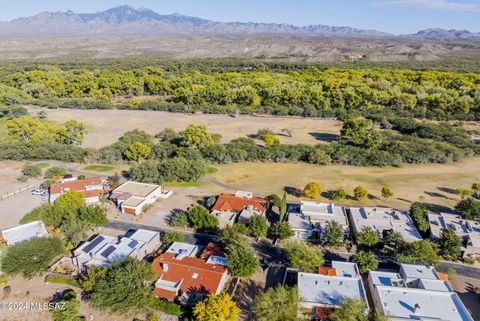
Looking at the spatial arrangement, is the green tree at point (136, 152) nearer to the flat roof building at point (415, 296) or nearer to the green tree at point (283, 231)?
the green tree at point (283, 231)

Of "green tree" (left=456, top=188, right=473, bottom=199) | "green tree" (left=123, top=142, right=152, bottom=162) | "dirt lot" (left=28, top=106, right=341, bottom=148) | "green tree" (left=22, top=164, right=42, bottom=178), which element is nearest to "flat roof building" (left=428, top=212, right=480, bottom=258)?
"green tree" (left=456, top=188, right=473, bottom=199)

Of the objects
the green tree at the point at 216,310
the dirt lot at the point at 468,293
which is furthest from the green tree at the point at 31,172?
the dirt lot at the point at 468,293

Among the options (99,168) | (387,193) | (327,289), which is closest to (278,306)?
(327,289)

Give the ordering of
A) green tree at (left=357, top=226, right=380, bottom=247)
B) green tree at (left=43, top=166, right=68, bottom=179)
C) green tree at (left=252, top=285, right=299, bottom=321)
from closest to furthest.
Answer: green tree at (left=252, top=285, right=299, bottom=321)
green tree at (left=357, top=226, right=380, bottom=247)
green tree at (left=43, top=166, right=68, bottom=179)

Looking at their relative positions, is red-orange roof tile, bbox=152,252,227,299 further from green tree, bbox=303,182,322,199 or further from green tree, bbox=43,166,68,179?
green tree, bbox=43,166,68,179

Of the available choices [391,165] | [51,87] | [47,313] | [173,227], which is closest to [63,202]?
[173,227]
